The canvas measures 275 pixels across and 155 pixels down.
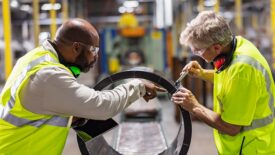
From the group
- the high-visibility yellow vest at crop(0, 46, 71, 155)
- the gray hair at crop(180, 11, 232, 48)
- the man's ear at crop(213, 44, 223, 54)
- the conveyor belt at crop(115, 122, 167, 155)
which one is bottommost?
the conveyor belt at crop(115, 122, 167, 155)

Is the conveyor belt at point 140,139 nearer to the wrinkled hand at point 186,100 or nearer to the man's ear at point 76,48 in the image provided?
the wrinkled hand at point 186,100

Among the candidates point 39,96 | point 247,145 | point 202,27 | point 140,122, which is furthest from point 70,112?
point 140,122

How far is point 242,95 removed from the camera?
6.01ft

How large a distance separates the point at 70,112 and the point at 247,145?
96 centimetres

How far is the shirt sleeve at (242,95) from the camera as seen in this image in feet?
5.99

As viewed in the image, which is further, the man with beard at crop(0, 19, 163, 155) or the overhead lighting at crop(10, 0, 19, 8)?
the overhead lighting at crop(10, 0, 19, 8)

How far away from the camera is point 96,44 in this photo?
6.29 ft

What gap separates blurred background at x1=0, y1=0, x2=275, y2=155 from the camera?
241 inches

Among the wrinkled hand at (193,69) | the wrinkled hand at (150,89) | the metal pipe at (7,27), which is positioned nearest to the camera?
the wrinkled hand at (150,89)

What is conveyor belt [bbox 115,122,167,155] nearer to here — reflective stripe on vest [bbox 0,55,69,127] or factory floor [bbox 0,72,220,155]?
factory floor [bbox 0,72,220,155]

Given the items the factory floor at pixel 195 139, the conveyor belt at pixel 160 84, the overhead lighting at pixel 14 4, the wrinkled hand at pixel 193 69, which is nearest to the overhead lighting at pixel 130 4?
the overhead lighting at pixel 14 4

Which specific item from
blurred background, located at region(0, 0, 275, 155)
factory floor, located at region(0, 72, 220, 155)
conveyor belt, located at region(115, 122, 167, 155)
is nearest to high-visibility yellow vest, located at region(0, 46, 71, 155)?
blurred background, located at region(0, 0, 275, 155)

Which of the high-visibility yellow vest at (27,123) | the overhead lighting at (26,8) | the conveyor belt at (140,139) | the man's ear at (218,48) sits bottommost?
the conveyor belt at (140,139)

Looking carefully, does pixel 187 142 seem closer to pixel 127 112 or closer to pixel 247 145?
pixel 247 145
